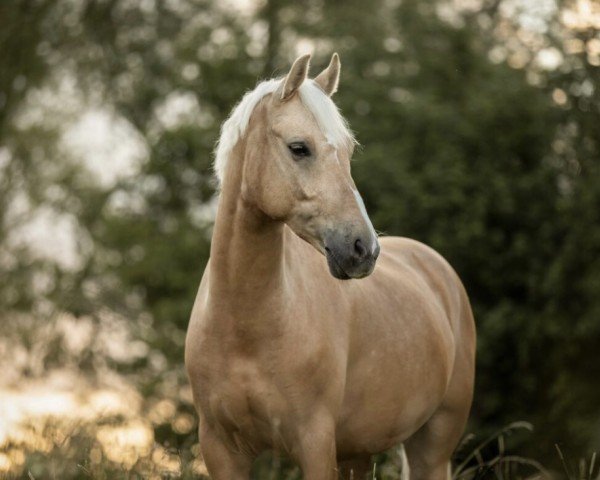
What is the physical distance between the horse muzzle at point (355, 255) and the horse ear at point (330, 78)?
0.96m

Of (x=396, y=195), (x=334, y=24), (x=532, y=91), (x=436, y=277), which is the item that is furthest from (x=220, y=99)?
(x=436, y=277)

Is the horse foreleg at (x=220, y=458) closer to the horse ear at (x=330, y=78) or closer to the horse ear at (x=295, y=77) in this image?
the horse ear at (x=295, y=77)

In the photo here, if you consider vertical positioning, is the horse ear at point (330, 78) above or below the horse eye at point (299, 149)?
above

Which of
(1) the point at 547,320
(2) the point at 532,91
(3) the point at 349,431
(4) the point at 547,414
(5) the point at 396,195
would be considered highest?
(3) the point at 349,431

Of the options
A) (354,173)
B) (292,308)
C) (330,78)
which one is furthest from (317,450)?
(354,173)

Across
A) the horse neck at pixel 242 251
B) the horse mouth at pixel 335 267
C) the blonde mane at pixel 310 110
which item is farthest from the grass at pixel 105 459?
the blonde mane at pixel 310 110

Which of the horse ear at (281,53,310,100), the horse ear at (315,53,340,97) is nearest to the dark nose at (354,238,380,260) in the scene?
the horse ear at (281,53,310,100)

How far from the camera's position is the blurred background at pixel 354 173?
11.5 m

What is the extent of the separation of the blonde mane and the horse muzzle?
44 centimetres

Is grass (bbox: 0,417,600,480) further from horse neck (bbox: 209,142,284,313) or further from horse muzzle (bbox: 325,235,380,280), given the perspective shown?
horse muzzle (bbox: 325,235,380,280)

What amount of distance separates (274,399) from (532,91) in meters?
9.40

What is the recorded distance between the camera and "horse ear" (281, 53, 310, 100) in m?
4.03

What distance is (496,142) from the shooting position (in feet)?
41.9

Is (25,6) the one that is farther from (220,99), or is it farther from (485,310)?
(485,310)
